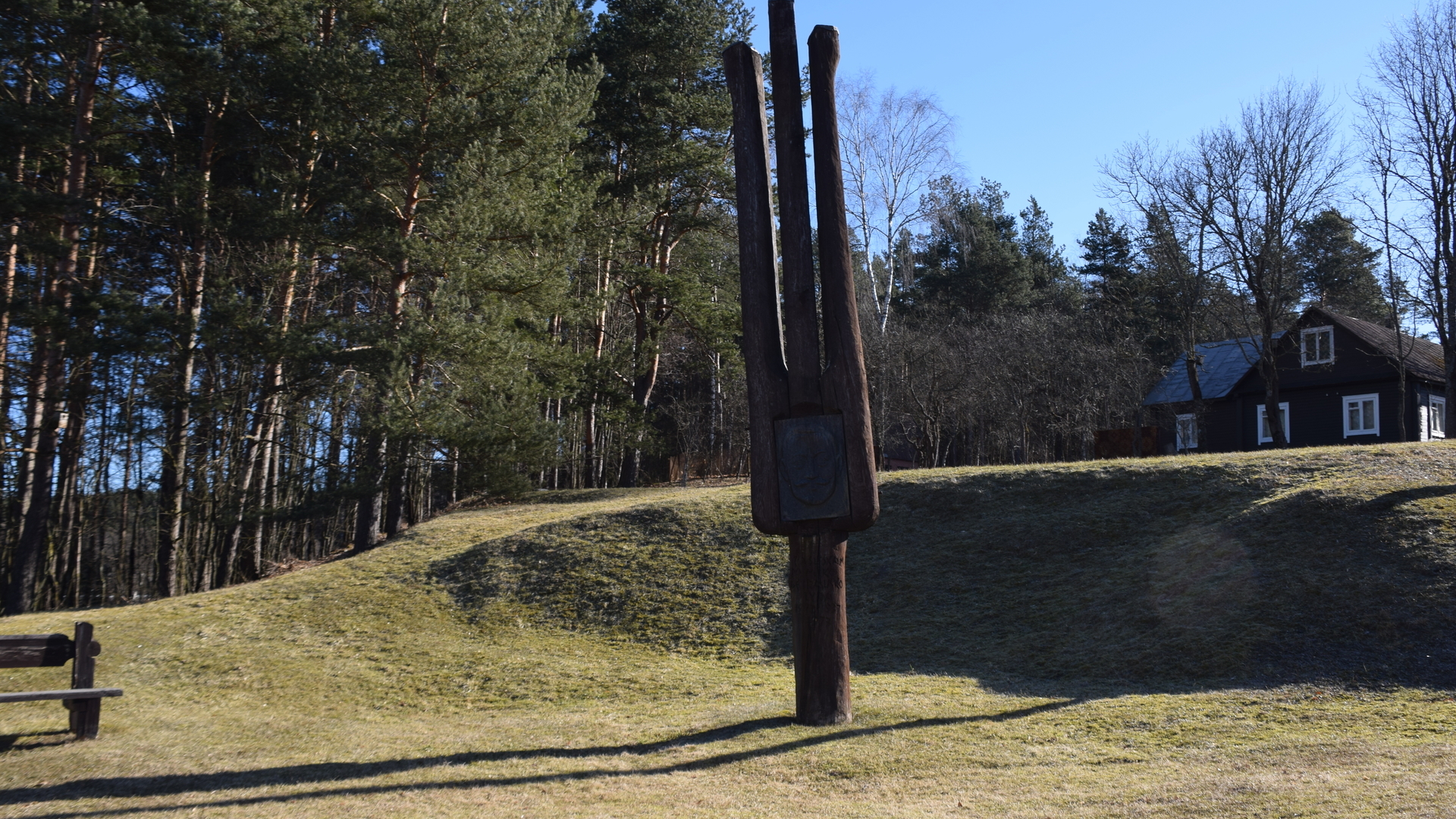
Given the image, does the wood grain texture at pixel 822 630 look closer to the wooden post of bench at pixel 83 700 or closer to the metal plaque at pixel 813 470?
the metal plaque at pixel 813 470

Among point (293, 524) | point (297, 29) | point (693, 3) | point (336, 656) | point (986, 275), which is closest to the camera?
point (336, 656)

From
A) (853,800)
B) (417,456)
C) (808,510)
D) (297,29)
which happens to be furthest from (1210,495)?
(297,29)

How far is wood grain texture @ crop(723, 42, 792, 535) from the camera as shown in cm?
745

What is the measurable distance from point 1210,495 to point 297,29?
52.8 feet

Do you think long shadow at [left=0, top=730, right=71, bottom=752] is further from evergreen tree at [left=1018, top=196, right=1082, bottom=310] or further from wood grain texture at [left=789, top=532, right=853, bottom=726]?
evergreen tree at [left=1018, top=196, right=1082, bottom=310]

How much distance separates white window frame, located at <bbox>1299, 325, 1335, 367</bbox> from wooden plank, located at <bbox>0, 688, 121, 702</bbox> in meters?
32.3

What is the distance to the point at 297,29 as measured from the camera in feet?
53.6

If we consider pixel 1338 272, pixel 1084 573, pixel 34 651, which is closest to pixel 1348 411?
pixel 1338 272

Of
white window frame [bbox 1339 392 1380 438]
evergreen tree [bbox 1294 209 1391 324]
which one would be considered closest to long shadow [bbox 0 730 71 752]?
white window frame [bbox 1339 392 1380 438]

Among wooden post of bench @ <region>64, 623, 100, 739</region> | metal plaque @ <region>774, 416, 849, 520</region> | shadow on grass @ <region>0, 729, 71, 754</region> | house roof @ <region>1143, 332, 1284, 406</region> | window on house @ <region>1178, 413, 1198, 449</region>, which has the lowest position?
shadow on grass @ <region>0, 729, 71, 754</region>

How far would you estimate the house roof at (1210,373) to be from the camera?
111ft

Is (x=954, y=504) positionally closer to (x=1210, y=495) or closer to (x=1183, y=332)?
(x=1210, y=495)

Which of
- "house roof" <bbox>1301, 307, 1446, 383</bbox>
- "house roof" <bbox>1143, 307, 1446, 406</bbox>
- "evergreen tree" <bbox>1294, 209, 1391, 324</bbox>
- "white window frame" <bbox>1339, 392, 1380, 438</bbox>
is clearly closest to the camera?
"house roof" <bbox>1301, 307, 1446, 383</bbox>

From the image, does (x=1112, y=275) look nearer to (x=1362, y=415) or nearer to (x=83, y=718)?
(x=1362, y=415)
